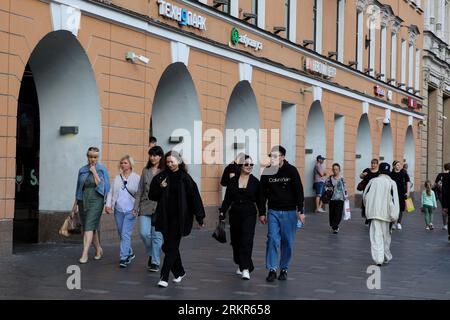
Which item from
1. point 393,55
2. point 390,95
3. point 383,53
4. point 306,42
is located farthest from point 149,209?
point 393,55

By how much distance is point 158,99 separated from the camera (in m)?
20.4

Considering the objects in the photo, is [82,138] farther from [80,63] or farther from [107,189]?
[107,189]

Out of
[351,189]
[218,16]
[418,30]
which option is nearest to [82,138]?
[218,16]

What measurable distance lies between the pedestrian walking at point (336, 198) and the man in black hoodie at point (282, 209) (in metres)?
8.67

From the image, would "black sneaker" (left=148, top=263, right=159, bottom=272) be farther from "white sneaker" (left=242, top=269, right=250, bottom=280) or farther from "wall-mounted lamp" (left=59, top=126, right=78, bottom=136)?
"wall-mounted lamp" (left=59, top=126, right=78, bottom=136)

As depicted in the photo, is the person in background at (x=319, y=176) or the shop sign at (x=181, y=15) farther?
the person in background at (x=319, y=176)

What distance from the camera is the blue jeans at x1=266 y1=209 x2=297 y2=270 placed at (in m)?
12.1

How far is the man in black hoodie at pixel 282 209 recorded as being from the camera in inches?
476

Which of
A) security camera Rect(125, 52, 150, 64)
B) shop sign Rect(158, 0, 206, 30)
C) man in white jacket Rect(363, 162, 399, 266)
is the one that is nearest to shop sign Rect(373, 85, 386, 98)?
shop sign Rect(158, 0, 206, 30)

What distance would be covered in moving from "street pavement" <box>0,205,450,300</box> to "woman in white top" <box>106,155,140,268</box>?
0.53 meters

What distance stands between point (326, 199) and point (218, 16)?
201 inches

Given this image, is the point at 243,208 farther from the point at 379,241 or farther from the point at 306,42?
the point at 306,42

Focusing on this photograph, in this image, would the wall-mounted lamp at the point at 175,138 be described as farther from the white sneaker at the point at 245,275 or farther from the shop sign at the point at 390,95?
the shop sign at the point at 390,95

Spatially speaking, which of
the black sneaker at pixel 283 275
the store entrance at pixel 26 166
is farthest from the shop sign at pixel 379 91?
the black sneaker at pixel 283 275
